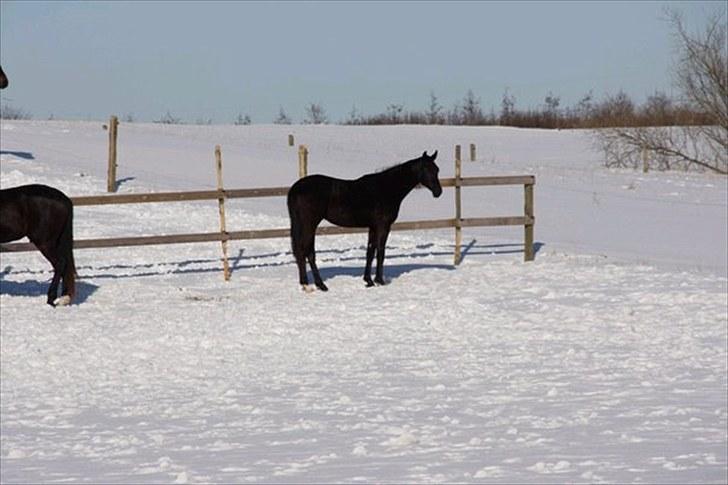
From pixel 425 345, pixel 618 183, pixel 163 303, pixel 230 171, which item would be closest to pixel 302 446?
pixel 425 345

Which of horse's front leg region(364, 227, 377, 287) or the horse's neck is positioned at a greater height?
the horse's neck

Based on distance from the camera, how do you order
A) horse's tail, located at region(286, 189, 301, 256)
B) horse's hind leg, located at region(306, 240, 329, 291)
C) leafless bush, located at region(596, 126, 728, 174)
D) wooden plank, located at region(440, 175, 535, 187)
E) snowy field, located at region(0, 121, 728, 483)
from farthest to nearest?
leafless bush, located at region(596, 126, 728, 174) → wooden plank, located at region(440, 175, 535, 187) → horse's tail, located at region(286, 189, 301, 256) → horse's hind leg, located at region(306, 240, 329, 291) → snowy field, located at region(0, 121, 728, 483)

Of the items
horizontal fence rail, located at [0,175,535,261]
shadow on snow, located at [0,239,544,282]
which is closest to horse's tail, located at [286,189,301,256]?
horizontal fence rail, located at [0,175,535,261]

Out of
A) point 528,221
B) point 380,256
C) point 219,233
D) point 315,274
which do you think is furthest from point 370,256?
point 528,221

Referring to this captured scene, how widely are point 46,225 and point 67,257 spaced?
0.43 meters

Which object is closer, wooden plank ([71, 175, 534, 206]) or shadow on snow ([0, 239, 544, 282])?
wooden plank ([71, 175, 534, 206])

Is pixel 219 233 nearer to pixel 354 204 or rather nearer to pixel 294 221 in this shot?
pixel 294 221

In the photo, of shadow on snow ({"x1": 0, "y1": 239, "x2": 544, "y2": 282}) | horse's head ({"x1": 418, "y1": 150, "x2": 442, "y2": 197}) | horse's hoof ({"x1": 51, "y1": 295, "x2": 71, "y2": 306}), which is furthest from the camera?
shadow on snow ({"x1": 0, "y1": 239, "x2": 544, "y2": 282})

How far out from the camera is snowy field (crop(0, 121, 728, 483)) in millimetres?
6840

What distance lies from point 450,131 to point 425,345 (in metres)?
44.4

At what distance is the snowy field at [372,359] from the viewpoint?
269 inches

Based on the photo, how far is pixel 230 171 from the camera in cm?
3284

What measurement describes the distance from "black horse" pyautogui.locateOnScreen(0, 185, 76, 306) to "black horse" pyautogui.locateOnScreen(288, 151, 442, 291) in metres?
2.67

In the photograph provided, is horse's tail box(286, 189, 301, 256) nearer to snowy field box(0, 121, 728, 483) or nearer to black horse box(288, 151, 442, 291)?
black horse box(288, 151, 442, 291)
